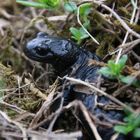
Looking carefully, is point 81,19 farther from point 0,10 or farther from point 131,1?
point 0,10

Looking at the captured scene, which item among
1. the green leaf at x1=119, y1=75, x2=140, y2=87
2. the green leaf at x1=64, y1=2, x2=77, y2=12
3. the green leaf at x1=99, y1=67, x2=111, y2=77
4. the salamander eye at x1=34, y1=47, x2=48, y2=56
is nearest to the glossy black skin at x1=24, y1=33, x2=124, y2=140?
the salamander eye at x1=34, y1=47, x2=48, y2=56

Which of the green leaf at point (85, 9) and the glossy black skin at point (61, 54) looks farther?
the green leaf at point (85, 9)

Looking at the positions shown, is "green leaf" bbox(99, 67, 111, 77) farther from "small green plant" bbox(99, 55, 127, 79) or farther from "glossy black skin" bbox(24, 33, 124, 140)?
"glossy black skin" bbox(24, 33, 124, 140)

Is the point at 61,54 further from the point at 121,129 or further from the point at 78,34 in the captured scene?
the point at 121,129

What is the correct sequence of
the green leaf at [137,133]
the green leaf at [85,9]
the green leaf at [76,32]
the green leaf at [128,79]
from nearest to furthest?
the green leaf at [137,133] < the green leaf at [128,79] < the green leaf at [76,32] < the green leaf at [85,9]

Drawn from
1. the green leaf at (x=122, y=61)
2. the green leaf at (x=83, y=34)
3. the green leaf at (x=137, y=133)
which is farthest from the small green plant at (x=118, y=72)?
the green leaf at (x=83, y=34)

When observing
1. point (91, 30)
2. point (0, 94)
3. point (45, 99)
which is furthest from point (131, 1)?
point (0, 94)

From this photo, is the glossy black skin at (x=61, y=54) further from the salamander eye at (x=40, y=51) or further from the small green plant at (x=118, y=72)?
the small green plant at (x=118, y=72)

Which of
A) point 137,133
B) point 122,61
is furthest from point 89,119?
point 122,61
